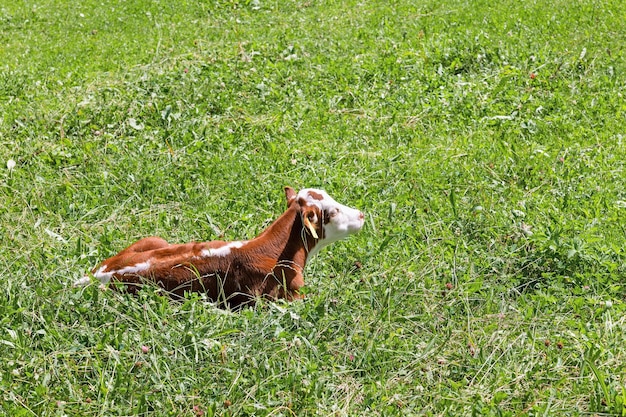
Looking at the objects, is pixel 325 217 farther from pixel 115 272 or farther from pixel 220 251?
pixel 115 272

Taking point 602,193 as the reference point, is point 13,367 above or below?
above

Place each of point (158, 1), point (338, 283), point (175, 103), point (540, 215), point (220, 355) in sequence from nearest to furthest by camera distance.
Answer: point (220, 355) < point (338, 283) < point (540, 215) < point (175, 103) < point (158, 1)

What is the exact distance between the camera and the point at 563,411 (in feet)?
17.4

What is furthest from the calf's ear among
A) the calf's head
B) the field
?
the field

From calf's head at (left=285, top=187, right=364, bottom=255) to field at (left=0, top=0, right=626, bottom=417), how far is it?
0.31 metres

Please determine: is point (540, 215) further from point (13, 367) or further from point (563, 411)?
point (13, 367)

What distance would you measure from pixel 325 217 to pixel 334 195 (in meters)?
1.40

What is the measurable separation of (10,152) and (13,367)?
14.3 feet

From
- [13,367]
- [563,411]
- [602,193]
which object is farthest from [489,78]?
[13,367]

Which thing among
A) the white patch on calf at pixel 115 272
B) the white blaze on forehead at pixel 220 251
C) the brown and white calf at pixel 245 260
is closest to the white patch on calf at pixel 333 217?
the brown and white calf at pixel 245 260

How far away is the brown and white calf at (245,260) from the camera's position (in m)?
6.43

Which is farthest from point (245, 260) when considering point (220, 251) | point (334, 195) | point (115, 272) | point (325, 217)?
point (334, 195)

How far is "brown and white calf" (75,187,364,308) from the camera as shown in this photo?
253 inches

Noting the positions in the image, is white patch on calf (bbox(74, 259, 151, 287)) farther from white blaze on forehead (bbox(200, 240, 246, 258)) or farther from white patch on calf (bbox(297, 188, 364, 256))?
white patch on calf (bbox(297, 188, 364, 256))
